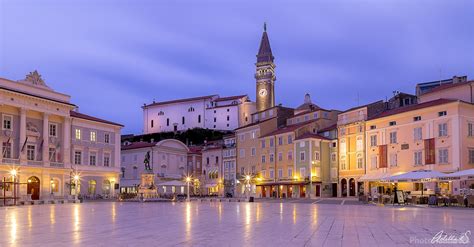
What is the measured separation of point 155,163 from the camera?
83.9m

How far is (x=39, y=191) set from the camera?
57.5 meters

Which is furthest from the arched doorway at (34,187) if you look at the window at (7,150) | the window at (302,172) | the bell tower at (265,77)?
the bell tower at (265,77)

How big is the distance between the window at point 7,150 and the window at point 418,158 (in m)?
40.4

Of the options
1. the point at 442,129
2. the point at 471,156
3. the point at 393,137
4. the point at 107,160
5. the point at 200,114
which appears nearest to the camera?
the point at 471,156

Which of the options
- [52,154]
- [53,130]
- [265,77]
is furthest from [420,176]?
A: [265,77]

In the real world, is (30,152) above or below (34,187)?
above

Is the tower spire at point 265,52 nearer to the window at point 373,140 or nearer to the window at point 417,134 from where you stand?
the window at point 373,140

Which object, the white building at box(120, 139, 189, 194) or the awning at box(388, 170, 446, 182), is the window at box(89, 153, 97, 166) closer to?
the white building at box(120, 139, 189, 194)

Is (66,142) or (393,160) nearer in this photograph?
(393,160)

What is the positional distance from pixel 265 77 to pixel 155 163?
62683 millimetres

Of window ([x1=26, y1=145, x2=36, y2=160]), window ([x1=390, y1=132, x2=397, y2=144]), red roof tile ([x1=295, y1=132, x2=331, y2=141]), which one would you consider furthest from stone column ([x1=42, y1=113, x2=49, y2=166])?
window ([x1=390, y1=132, x2=397, y2=144])

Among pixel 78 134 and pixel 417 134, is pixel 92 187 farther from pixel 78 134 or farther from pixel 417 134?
pixel 417 134

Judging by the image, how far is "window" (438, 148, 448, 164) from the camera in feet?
165

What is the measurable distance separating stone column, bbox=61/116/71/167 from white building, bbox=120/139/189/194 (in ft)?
71.0
